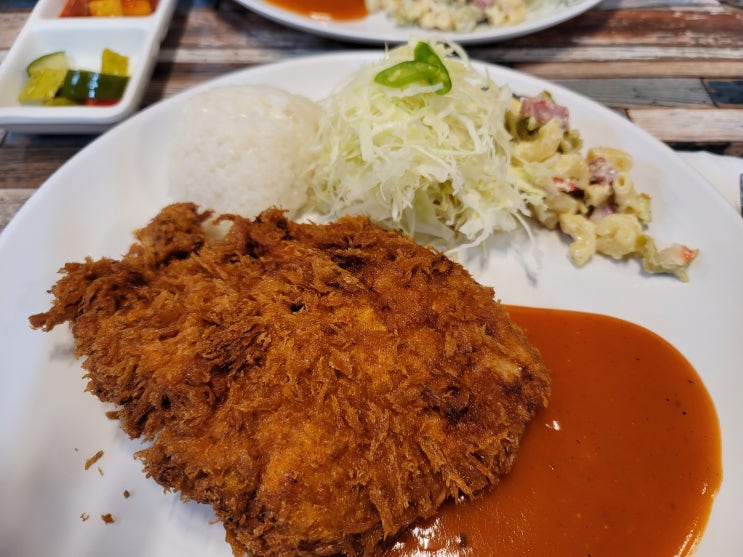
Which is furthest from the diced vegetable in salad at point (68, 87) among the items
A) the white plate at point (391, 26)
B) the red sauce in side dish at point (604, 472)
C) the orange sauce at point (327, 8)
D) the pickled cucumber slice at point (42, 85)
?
the red sauce in side dish at point (604, 472)

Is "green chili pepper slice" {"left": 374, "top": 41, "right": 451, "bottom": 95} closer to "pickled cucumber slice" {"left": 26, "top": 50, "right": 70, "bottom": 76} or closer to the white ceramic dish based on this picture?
the white ceramic dish

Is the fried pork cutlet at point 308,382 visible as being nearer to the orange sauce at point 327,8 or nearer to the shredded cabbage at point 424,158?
the shredded cabbage at point 424,158

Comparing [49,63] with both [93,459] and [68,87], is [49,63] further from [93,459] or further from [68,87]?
[93,459]

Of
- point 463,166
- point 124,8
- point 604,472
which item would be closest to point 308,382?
point 604,472

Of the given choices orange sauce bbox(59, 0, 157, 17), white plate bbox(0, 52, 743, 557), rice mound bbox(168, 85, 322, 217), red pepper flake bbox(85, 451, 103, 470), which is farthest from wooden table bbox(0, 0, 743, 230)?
red pepper flake bbox(85, 451, 103, 470)

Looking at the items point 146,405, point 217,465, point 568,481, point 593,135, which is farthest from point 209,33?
point 568,481

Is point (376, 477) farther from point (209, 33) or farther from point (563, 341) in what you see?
point (209, 33)

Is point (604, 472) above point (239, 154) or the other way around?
the other way around
